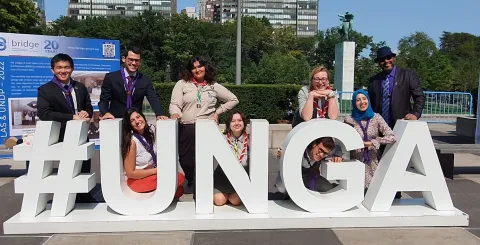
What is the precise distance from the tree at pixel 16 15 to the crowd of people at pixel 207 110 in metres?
31.1

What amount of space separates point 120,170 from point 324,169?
1966 mm

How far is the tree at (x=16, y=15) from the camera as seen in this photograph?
3106 centimetres

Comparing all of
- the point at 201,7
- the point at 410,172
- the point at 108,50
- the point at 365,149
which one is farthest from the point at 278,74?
the point at 201,7

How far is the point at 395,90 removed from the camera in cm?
472

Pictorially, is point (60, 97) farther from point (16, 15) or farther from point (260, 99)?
point (16, 15)

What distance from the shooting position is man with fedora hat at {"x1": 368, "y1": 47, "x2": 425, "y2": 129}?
471 cm

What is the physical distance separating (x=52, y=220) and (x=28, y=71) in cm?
441

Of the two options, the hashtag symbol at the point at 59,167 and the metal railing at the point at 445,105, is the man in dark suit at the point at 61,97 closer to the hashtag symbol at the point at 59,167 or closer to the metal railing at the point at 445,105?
the hashtag symbol at the point at 59,167

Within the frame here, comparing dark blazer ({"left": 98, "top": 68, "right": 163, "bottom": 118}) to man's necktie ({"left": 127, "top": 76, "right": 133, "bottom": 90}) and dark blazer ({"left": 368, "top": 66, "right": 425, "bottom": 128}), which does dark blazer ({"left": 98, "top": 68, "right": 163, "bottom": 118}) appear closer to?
man's necktie ({"left": 127, "top": 76, "right": 133, "bottom": 90})

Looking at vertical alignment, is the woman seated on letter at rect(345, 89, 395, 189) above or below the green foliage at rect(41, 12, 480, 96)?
below

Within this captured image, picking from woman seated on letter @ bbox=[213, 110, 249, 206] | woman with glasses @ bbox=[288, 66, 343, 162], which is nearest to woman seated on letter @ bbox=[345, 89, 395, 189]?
woman with glasses @ bbox=[288, 66, 343, 162]

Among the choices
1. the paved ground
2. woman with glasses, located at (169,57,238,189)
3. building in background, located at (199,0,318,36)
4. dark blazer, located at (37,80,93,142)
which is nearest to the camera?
the paved ground

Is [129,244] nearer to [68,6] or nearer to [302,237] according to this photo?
[302,237]

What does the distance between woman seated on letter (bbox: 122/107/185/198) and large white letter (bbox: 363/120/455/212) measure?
2076 millimetres
